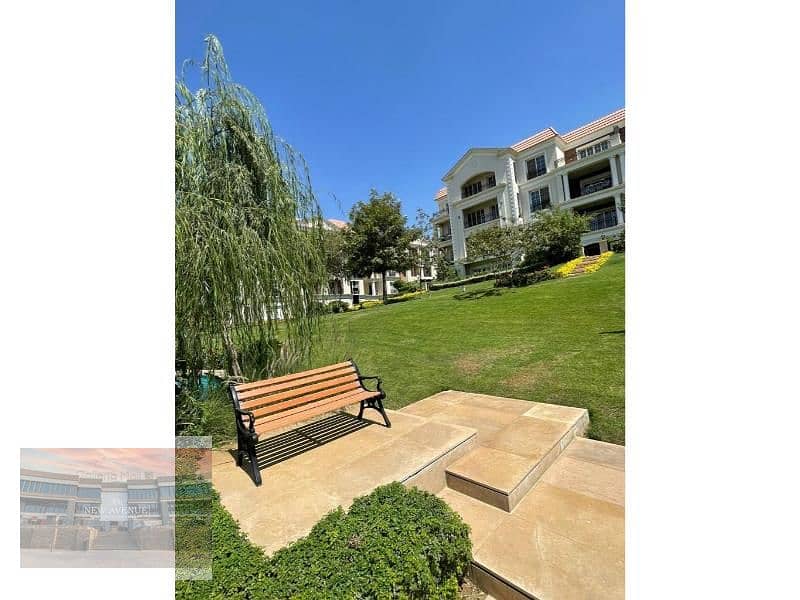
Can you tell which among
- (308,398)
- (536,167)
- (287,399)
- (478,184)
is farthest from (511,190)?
(287,399)

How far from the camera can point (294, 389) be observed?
3229 mm

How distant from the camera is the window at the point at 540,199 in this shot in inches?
1082

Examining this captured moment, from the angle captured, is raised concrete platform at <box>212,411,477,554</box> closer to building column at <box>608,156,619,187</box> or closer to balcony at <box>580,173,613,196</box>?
building column at <box>608,156,619,187</box>

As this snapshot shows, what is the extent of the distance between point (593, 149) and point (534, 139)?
4719 mm

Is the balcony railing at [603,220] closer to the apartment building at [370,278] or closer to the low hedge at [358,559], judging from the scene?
the apartment building at [370,278]

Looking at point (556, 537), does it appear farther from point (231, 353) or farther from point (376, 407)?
point (231, 353)

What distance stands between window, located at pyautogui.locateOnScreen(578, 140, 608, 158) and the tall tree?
15.3 meters

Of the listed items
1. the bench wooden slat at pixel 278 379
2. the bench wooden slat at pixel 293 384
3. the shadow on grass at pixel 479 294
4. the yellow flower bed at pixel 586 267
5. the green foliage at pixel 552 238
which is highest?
the green foliage at pixel 552 238

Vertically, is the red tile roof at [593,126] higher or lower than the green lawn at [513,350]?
higher

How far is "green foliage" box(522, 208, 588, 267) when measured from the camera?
1899cm

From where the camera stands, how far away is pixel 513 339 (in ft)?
26.4

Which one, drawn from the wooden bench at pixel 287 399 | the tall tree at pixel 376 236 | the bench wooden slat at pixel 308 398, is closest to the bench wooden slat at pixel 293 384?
the wooden bench at pixel 287 399

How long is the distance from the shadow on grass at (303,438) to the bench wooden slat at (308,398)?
0.37 metres
